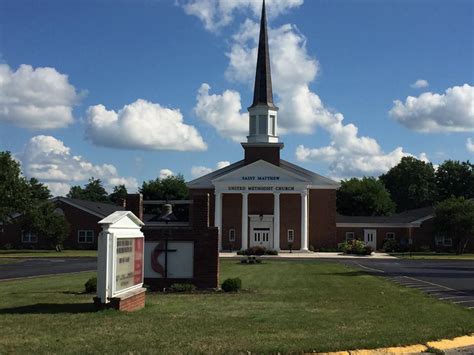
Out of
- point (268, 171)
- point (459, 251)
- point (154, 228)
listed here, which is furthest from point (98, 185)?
point (154, 228)

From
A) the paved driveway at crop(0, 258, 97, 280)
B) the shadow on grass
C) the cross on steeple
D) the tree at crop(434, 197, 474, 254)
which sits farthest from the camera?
the cross on steeple

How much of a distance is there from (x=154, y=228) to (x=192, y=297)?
3012 millimetres

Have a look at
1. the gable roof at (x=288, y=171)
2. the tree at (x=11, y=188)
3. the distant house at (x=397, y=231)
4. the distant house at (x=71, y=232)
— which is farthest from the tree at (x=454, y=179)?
the tree at (x=11, y=188)

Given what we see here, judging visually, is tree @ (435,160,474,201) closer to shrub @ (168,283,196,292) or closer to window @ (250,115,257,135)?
window @ (250,115,257,135)

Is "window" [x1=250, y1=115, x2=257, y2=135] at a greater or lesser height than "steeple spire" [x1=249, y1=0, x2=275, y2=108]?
lesser

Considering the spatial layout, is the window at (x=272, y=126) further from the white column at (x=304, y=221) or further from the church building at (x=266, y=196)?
the white column at (x=304, y=221)

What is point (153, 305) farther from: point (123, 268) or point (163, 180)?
point (163, 180)

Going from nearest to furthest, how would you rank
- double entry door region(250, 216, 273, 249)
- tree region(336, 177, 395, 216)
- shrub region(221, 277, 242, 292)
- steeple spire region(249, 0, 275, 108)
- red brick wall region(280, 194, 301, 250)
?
shrub region(221, 277, 242, 292) → red brick wall region(280, 194, 301, 250) → double entry door region(250, 216, 273, 249) → steeple spire region(249, 0, 275, 108) → tree region(336, 177, 395, 216)

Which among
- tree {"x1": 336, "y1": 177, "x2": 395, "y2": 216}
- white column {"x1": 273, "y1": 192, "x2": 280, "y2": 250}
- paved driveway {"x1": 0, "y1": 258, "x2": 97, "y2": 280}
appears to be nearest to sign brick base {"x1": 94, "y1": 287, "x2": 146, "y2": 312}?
paved driveway {"x1": 0, "y1": 258, "x2": 97, "y2": 280}

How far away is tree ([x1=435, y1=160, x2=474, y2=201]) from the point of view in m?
108

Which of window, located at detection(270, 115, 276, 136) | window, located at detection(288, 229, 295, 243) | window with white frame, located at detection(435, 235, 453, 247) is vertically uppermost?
window, located at detection(270, 115, 276, 136)

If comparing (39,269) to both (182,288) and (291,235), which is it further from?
(291,235)

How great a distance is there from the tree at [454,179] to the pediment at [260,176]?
55.6m

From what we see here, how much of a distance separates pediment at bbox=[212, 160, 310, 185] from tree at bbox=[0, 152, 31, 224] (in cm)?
1958
